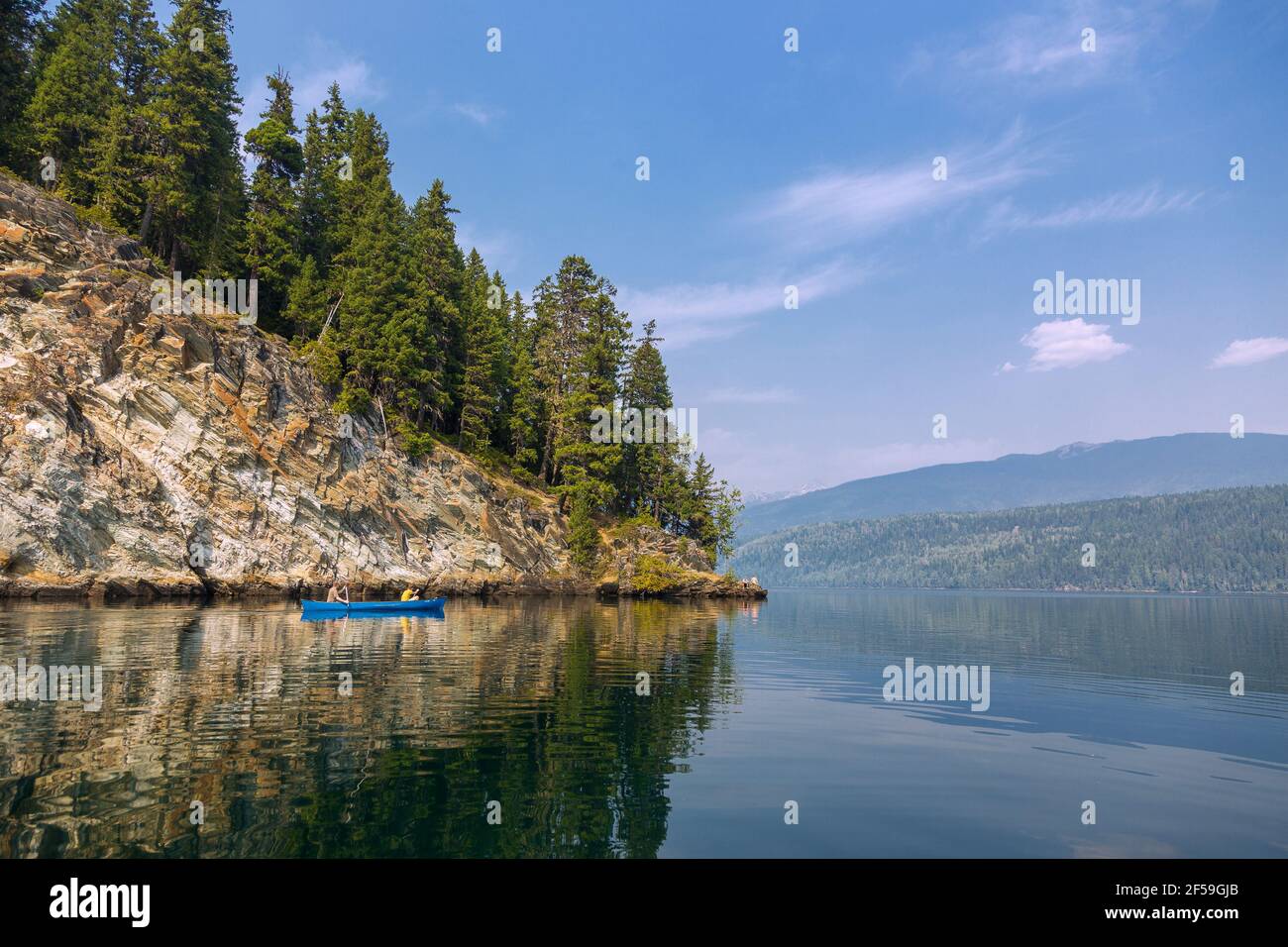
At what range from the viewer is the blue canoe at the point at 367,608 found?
152 feet

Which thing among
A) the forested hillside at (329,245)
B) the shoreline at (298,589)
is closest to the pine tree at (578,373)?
the forested hillside at (329,245)

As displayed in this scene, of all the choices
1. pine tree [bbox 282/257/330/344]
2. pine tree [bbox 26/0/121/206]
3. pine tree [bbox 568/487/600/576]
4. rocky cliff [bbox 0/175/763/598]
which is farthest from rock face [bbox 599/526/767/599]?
pine tree [bbox 26/0/121/206]

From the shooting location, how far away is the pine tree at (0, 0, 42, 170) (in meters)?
60.3

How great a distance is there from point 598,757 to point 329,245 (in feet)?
249

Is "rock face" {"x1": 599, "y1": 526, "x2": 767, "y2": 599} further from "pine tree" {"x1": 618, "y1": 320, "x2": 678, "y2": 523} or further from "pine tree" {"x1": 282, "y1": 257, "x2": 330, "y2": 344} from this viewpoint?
"pine tree" {"x1": 282, "y1": 257, "x2": 330, "y2": 344}

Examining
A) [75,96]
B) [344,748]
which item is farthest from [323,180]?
[344,748]

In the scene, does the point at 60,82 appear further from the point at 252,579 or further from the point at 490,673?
the point at 490,673

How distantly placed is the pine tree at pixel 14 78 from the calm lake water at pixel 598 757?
50.0m

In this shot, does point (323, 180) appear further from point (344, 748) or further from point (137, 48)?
point (344, 748)

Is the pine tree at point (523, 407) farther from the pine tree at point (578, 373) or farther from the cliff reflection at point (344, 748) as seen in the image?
the cliff reflection at point (344, 748)

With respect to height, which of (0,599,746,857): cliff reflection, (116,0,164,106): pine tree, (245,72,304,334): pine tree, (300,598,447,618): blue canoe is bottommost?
(300,598,447,618): blue canoe

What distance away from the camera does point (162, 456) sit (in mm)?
53875

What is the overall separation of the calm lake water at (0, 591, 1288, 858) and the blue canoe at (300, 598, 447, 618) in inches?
524
